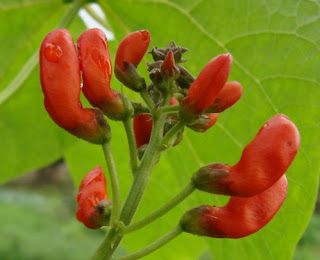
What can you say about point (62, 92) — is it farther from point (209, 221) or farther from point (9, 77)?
point (9, 77)

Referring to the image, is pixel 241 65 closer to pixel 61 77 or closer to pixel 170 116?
pixel 170 116

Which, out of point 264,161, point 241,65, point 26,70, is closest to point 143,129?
point 264,161

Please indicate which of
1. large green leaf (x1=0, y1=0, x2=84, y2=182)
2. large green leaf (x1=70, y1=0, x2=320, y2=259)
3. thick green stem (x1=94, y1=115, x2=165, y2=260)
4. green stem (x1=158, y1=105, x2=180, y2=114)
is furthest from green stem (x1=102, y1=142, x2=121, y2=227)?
large green leaf (x1=0, y1=0, x2=84, y2=182)

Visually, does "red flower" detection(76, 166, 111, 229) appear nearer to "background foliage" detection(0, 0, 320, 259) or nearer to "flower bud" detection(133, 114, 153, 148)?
"flower bud" detection(133, 114, 153, 148)

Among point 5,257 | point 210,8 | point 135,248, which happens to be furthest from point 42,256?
point 210,8

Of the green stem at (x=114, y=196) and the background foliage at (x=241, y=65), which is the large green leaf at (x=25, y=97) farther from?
the green stem at (x=114, y=196)
